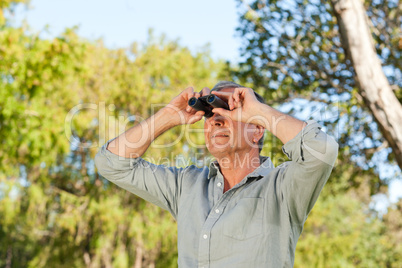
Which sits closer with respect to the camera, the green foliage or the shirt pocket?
the shirt pocket

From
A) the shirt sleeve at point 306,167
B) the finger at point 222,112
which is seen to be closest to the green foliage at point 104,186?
the finger at point 222,112

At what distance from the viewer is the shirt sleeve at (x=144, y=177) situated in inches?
A: 95.7

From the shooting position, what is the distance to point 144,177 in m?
2.46

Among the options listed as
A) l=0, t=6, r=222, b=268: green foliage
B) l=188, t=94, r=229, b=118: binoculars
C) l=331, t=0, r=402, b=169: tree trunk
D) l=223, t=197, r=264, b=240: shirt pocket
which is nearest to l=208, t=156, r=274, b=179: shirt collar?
l=223, t=197, r=264, b=240: shirt pocket

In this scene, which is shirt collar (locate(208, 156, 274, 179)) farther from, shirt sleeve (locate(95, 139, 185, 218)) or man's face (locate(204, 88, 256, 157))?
shirt sleeve (locate(95, 139, 185, 218))

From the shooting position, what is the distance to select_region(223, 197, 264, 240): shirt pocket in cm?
198

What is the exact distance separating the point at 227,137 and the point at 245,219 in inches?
19.5

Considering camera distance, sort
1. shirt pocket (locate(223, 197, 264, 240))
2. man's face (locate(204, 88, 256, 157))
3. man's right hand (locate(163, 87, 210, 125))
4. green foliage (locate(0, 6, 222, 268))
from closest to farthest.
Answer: shirt pocket (locate(223, 197, 264, 240)) → man's face (locate(204, 88, 256, 157)) → man's right hand (locate(163, 87, 210, 125)) → green foliage (locate(0, 6, 222, 268))

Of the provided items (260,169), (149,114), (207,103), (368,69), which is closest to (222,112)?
(207,103)

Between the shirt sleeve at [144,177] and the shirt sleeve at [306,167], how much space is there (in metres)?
0.65

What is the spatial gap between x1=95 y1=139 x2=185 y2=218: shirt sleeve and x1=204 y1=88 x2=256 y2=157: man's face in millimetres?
248

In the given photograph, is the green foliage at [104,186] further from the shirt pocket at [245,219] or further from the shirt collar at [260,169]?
the shirt pocket at [245,219]

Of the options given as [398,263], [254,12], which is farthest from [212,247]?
[398,263]

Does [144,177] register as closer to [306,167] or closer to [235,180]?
[235,180]
